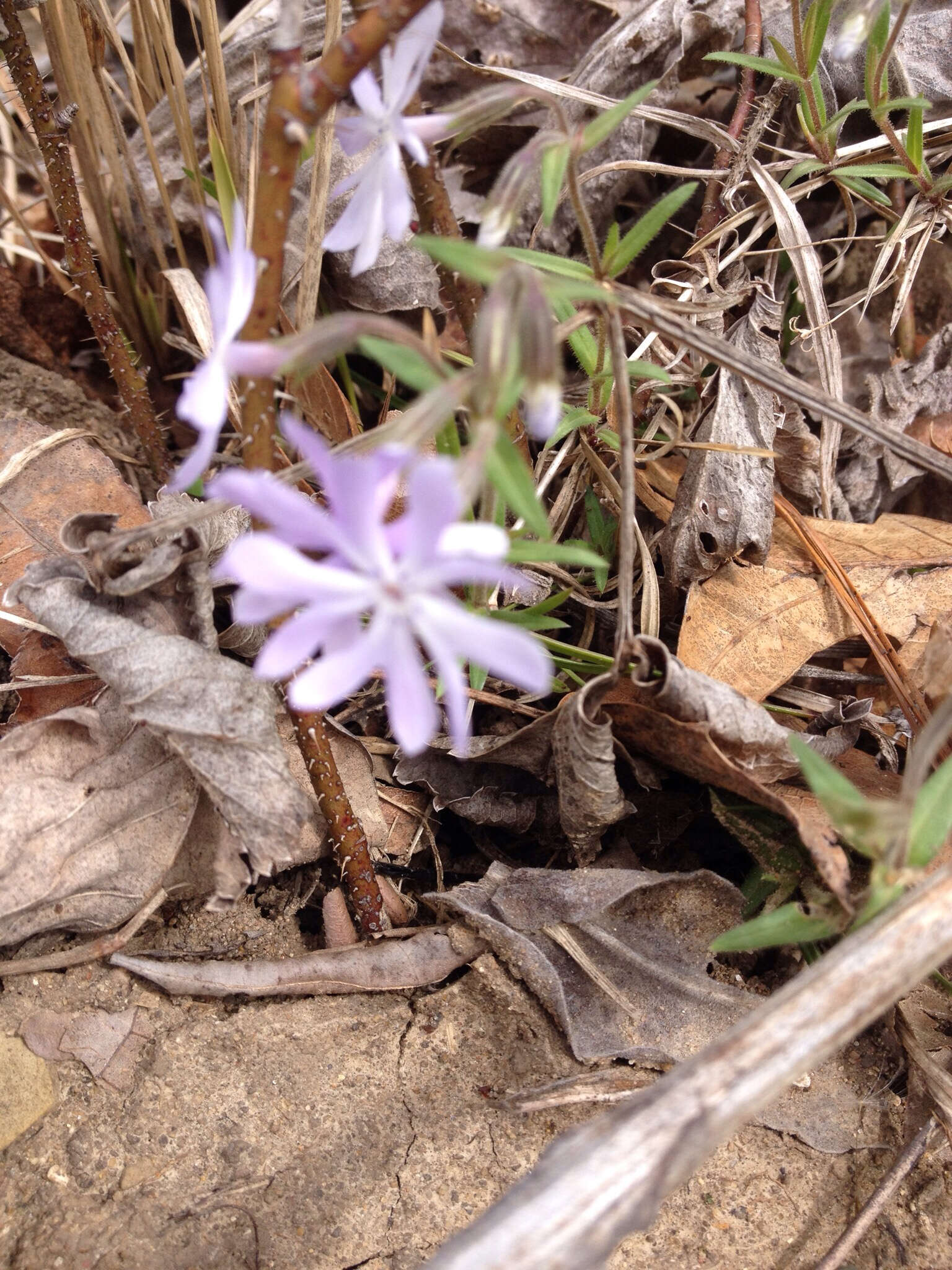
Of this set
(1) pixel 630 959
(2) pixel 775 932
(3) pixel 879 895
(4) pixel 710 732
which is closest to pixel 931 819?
(3) pixel 879 895

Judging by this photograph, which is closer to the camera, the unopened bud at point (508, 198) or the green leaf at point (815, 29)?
the unopened bud at point (508, 198)

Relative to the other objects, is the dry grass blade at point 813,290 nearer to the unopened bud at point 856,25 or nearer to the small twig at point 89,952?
the unopened bud at point 856,25

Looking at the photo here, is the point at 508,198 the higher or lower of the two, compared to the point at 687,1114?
higher

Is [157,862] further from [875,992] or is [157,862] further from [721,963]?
[875,992]

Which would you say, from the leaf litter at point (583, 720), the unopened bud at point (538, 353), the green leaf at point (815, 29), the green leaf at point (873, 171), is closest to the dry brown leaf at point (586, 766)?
the leaf litter at point (583, 720)

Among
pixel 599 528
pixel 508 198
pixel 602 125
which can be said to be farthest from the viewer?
pixel 599 528

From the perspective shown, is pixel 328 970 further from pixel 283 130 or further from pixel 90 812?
pixel 283 130

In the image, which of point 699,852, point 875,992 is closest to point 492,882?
point 699,852
